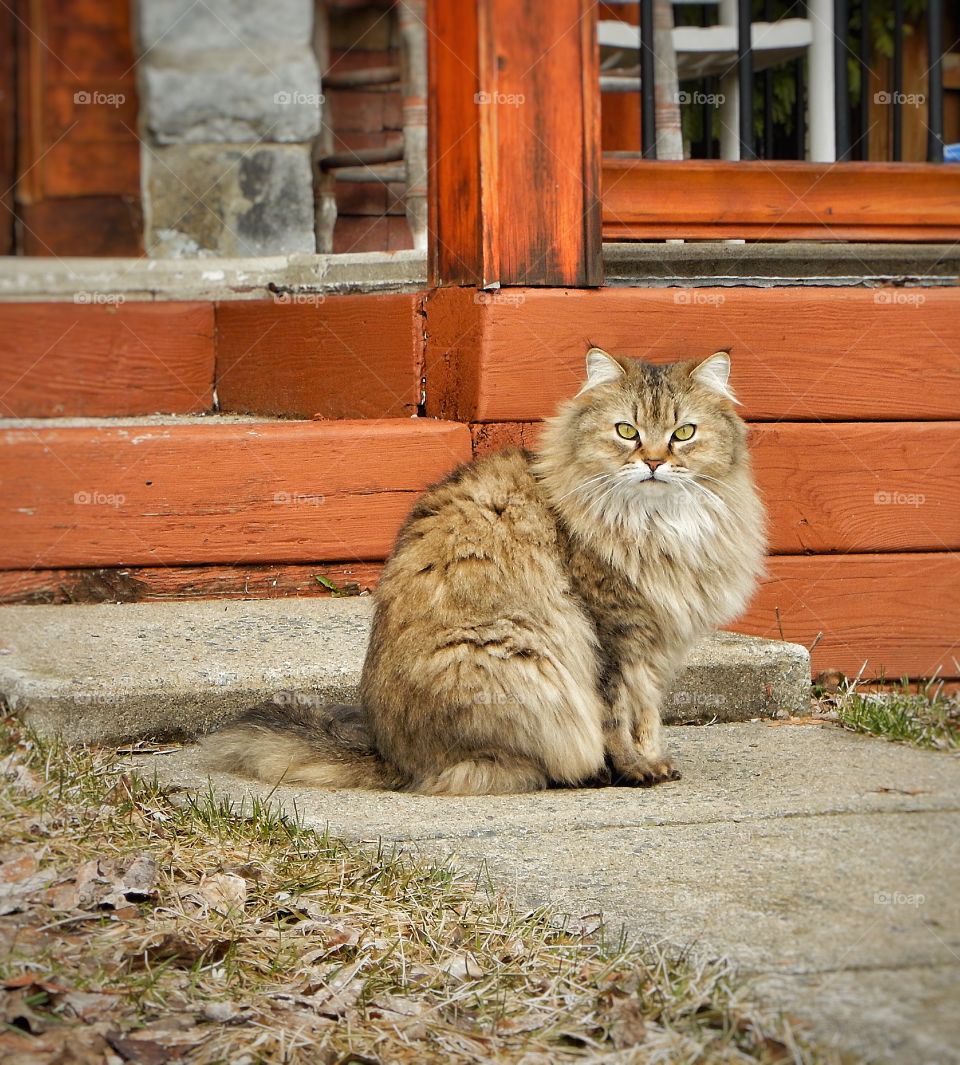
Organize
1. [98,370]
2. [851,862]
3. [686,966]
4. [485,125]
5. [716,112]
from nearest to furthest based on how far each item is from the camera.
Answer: [686,966], [851,862], [485,125], [98,370], [716,112]

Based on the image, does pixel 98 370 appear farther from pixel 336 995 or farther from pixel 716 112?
pixel 336 995

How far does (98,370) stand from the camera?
19.1 feet

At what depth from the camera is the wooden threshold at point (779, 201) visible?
15.6 ft

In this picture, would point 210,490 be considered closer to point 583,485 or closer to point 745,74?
point 583,485

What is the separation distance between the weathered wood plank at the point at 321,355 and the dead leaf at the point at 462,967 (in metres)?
2.94

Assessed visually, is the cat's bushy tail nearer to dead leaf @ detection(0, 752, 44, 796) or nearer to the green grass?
dead leaf @ detection(0, 752, 44, 796)

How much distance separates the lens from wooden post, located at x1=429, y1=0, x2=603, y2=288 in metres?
4.41

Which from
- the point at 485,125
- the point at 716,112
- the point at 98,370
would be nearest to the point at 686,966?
the point at 485,125

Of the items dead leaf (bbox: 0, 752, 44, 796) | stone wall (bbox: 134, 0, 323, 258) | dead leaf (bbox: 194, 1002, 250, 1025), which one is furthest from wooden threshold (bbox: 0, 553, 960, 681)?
stone wall (bbox: 134, 0, 323, 258)

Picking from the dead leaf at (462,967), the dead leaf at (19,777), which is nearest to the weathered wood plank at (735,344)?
the dead leaf at (19,777)

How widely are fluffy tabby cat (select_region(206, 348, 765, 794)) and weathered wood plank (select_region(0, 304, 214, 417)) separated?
2.77 meters

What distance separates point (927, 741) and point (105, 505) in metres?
2.76

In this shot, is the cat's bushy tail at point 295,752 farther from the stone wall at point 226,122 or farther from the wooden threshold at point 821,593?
the stone wall at point 226,122

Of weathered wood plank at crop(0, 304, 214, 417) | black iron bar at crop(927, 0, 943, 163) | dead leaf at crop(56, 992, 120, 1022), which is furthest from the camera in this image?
weathered wood plank at crop(0, 304, 214, 417)
